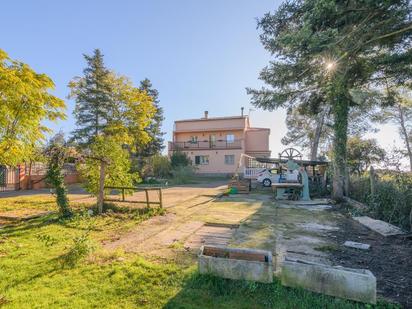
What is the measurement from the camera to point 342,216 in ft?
28.8

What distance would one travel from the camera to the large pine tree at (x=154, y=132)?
88.0 ft

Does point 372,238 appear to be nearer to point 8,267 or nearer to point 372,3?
point 372,3

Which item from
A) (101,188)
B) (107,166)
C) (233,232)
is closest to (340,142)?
(233,232)

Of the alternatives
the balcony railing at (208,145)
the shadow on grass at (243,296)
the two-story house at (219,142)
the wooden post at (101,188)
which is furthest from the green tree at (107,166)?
the balcony railing at (208,145)

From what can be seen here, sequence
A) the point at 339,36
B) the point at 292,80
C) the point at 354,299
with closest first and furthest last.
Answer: the point at 354,299, the point at 339,36, the point at 292,80

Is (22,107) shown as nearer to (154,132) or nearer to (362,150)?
(154,132)

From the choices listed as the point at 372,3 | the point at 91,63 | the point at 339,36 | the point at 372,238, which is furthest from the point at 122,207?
the point at 91,63

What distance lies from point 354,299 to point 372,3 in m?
7.58

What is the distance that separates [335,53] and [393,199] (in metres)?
4.70

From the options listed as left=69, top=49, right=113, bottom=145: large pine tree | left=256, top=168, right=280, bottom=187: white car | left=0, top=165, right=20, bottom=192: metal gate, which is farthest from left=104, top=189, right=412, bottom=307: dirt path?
left=69, top=49, right=113, bottom=145: large pine tree

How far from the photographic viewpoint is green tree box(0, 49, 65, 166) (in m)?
6.69

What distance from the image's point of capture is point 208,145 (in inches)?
1284

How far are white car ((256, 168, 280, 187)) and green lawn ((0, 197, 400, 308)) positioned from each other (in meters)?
16.8

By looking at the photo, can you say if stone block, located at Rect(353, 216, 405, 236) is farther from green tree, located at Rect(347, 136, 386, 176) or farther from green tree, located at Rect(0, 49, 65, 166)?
green tree, located at Rect(347, 136, 386, 176)
